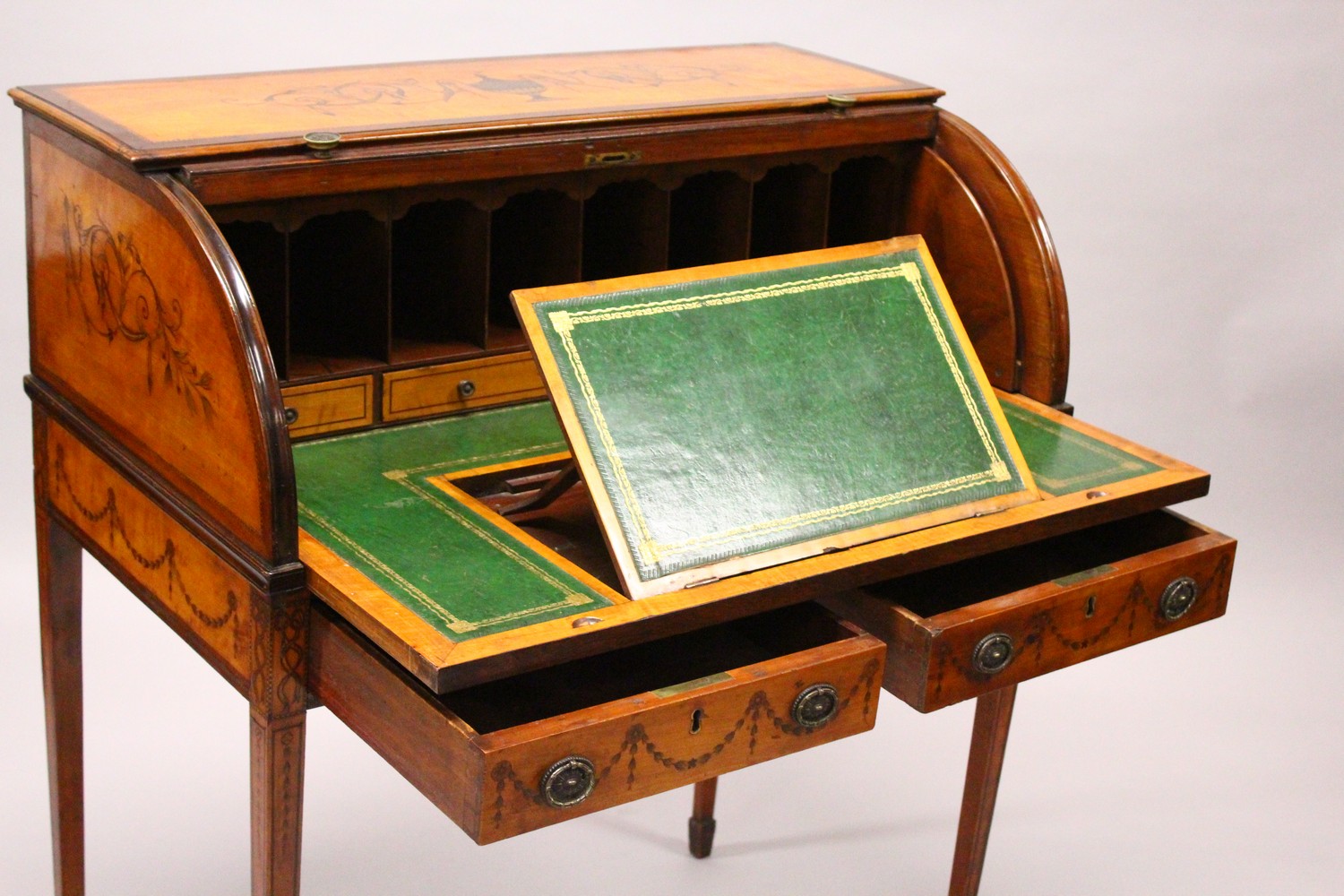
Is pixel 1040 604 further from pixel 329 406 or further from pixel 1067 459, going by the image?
pixel 329 406

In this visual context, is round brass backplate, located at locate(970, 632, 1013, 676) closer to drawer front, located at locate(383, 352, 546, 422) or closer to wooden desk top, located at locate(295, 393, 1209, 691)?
wooden desk top, located at locate(295, 393, 1209, 691)

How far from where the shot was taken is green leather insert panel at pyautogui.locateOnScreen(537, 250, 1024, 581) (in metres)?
2.35

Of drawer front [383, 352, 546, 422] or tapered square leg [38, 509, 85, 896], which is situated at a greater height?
drawer front [383, 352, 546, 422]

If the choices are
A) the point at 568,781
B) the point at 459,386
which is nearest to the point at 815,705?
the point at 568,781

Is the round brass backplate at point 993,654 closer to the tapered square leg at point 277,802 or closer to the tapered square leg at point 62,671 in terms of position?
the tapered square leg at point 277,802

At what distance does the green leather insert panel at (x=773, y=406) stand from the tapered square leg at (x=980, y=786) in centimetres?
66

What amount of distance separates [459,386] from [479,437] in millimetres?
95

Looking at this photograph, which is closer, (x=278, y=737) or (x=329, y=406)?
(x=278, y=737)

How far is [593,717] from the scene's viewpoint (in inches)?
84.1

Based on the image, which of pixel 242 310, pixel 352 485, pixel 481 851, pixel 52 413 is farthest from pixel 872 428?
pixel 481 851

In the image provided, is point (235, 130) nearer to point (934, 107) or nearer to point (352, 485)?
point (352, 485)

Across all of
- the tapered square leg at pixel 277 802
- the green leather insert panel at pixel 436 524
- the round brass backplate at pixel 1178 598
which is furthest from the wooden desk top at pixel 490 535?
the tapered square leg at pixel 277 802

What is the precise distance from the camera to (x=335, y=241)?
279 centimetres

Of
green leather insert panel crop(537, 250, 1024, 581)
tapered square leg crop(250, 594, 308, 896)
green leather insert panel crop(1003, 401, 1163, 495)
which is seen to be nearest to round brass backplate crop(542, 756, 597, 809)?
green leather insert panel crop(537, 250, 1024, 581)
